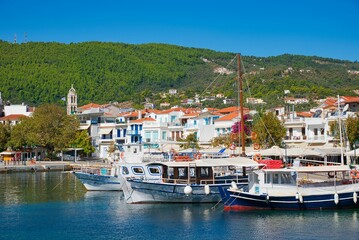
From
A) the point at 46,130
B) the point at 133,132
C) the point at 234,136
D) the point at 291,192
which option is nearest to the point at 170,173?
the point at 291,192

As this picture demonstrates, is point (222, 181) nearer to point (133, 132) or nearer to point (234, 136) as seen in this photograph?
point (234, 136)

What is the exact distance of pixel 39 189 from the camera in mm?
51750

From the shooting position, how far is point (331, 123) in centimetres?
6044

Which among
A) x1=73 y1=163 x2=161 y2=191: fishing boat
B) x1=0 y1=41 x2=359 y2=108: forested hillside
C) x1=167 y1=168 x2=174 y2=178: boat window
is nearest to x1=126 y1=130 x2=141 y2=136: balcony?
x1=73 y1=163 x2=161 y2=191: fishing boat

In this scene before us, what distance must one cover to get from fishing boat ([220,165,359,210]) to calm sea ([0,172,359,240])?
563 millimetres

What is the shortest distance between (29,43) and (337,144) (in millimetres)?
153659

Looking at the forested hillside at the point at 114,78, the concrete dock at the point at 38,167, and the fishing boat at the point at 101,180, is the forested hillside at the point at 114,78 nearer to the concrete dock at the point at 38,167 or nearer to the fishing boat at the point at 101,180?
the concrete dock at the point at 38,167

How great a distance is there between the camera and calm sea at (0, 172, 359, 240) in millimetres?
30078

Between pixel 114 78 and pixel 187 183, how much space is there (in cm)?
14258

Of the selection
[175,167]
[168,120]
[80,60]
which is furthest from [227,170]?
[80,60]

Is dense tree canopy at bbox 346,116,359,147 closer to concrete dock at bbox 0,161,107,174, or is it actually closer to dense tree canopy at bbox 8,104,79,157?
concrete dock at bbox 0,161,107,174

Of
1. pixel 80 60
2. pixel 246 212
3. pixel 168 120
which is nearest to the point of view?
pixel 246 212

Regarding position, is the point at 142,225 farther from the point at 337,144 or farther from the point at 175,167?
the point at 337,144

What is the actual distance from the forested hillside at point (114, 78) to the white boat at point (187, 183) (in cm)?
7485
